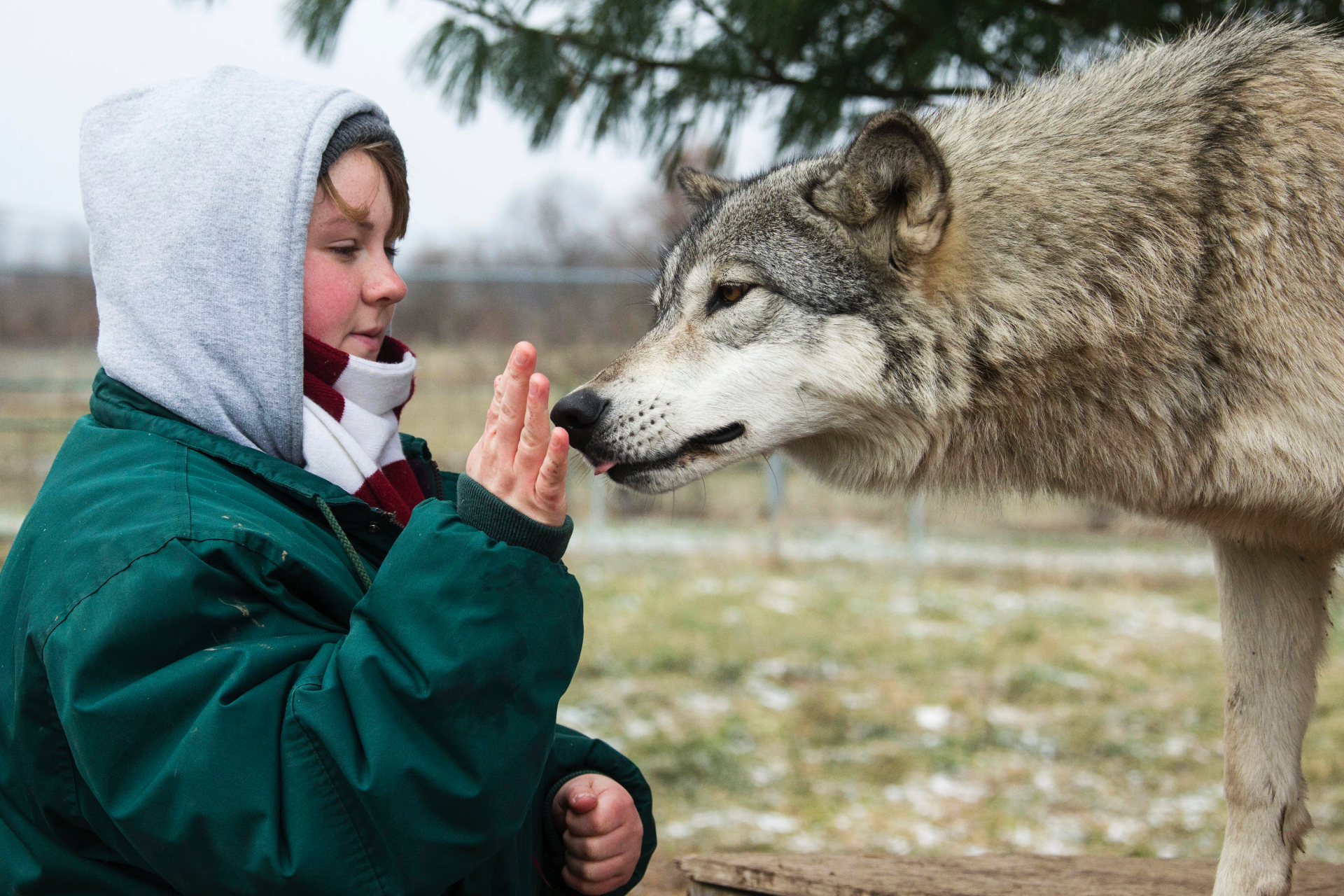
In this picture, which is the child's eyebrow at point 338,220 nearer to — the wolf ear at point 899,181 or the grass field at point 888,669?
the wolf ear at point 899,181

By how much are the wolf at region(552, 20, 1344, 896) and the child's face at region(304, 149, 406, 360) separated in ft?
Result: 1.78

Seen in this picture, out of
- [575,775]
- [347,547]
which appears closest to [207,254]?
[347,547]

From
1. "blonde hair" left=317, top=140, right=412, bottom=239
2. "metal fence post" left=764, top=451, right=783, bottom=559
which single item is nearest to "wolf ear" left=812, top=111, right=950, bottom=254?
"blonde hair" left=317, top=140, right=412, bottom=239

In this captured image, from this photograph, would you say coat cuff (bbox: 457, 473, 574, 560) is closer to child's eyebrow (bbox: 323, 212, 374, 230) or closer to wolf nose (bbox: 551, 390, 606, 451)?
child's eyebrow (bbox: 323, 212, 374, 230)

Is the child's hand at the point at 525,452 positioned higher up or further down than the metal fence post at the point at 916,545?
higher up

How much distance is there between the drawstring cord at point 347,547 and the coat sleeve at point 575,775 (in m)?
0.53

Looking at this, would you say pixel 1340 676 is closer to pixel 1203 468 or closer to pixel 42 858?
pixel 1203 468

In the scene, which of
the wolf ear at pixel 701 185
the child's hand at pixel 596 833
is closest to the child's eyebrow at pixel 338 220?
the child's hand at pixel 596 833

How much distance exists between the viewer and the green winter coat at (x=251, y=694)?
1244 millimetres

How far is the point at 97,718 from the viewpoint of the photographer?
123cm

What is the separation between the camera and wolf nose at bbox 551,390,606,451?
87.8 inches

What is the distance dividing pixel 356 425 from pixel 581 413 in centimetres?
56

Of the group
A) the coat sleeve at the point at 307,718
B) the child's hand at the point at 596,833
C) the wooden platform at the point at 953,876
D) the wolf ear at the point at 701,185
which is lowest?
the wooden platform at the point at 953,876

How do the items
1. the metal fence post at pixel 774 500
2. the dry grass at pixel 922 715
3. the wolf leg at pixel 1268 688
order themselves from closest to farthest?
the wolf leg at pixel 1268 688
the dry grass at pixel 922 715
the metal fence post at pixel 774 500
